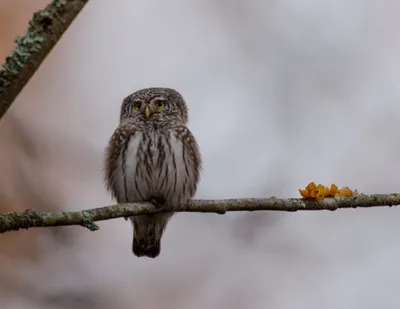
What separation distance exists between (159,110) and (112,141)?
468 millimetres

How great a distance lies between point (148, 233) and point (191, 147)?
2.11 feet

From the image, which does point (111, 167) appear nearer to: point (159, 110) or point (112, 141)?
point (112, 141)

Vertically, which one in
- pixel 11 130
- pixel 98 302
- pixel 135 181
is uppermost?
pixel 11 130

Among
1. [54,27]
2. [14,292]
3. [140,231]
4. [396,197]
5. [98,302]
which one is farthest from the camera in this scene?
[140,231]

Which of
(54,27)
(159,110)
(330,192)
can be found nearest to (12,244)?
(159,110)

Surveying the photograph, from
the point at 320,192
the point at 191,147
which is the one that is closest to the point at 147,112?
the point at 191,147

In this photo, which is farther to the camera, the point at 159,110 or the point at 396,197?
the point at 159,110

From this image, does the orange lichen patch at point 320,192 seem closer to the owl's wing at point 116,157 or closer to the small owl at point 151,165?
the small owl at point 151,165

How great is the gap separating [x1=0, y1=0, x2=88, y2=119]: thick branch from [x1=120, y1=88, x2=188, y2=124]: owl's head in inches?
107

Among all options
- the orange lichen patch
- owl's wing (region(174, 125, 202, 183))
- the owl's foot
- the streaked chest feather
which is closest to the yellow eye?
owl's wing (region(174, 125, 202, 183))

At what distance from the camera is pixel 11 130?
346 centimetres

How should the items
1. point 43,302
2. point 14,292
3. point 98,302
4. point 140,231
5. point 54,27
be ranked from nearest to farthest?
point 54,27 → point 43,302 → point 14,292 → point 98,302 → point 140,231

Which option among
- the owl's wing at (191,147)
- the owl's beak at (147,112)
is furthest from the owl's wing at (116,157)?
the owl's wing at (191,147)

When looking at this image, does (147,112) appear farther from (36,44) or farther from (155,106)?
(36,44)
